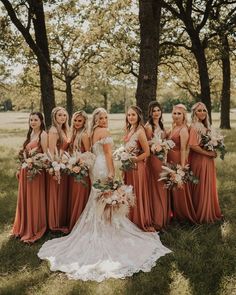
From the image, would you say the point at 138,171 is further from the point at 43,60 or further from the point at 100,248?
the point at 43,60

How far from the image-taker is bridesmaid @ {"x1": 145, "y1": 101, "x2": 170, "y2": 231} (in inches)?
307

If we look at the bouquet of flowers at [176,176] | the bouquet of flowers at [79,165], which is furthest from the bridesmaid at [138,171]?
the bouquet of flowers at [79,165]

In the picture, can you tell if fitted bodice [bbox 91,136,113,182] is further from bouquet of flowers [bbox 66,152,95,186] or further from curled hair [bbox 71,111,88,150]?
curled hair [bbox 71,111,88,150]

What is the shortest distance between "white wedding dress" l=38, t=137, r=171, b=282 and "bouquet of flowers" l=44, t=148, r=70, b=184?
57 centimetres

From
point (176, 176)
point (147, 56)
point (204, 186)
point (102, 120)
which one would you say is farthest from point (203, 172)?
point (147, 56)

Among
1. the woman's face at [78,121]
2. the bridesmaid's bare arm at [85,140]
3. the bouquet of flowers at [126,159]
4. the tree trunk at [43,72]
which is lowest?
the bouquet of flowers at [126,159]

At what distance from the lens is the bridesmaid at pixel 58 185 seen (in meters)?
7.49

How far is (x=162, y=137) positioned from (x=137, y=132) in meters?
0.69

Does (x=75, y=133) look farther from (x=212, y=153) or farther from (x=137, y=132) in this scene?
(x=212, y=153)

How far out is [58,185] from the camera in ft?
25.5

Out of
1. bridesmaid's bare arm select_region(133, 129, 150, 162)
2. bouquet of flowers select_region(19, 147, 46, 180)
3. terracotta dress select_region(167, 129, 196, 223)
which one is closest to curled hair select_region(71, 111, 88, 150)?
bouquet of flowers select_region(19, 147, 46, 180)

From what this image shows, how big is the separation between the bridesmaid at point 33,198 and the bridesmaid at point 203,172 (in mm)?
3075

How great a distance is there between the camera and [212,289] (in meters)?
5.46

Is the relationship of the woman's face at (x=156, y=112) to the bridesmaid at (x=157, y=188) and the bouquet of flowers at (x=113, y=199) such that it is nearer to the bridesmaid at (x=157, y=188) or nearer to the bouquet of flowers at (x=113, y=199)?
the bridesmaid at (x=157, y=188)
